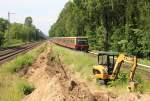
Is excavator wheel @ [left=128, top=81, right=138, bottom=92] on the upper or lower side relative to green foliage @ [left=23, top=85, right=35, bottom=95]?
upper

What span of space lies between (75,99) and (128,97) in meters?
2.17

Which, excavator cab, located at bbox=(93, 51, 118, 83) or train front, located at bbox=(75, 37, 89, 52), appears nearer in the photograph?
excavator cab, located at bbox=(93, 51, 118, 83)

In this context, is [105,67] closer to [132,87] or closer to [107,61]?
[107,61]

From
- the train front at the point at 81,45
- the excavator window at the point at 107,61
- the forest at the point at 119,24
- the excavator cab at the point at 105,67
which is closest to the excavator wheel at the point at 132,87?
the excavator cab at the point at 105,67

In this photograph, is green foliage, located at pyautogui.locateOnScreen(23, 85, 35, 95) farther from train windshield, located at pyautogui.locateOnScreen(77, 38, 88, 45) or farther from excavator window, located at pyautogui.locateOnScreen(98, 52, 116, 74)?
train windshield, located at pyautogui.locateOnScreen(77, 38, 88, 45)

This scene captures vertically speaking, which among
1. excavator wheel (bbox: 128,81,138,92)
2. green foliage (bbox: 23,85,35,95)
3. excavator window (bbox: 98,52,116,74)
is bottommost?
green foliage (bbox: 23,85,35,95)

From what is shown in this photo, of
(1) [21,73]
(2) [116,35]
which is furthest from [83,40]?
(1) [21,73]

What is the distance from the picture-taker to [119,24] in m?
64.1

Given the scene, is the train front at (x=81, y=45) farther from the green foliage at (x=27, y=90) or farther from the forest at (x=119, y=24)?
the green foliage at (x=27, y=90)

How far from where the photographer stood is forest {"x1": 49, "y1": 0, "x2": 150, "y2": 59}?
46.2 m

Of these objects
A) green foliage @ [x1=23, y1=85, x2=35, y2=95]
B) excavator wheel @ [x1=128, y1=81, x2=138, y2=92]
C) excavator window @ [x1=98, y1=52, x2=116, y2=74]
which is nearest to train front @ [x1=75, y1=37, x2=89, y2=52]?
excavator window @ [x1=98, y1=52, x2=116, y2=74]

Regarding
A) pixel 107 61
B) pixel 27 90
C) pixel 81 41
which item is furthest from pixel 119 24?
pixel 27 90

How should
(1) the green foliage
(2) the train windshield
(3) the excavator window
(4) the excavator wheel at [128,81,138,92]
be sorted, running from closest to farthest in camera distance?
(4) the excavator wheel at [128,81,138,92]
(1) the green foliage
(3) the excavator window
(2) the train windshield

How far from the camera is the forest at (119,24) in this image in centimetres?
4616
